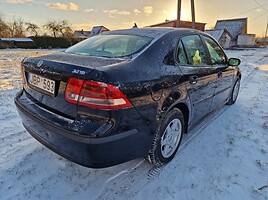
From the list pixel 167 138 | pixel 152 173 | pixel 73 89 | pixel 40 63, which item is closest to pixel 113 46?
pixel 40 63

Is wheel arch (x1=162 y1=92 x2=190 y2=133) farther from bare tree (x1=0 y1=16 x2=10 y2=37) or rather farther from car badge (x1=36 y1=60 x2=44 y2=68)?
bare tree (x1=0 y1=16 x2=10 y2=37)

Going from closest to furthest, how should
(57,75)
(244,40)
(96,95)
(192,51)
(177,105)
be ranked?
(96,95), (57,75), (177,105), (192,51), (244,40)

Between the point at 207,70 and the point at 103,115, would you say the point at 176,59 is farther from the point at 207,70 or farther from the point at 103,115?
the point at 103,115

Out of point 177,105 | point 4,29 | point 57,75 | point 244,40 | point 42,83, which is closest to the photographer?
point 57,75

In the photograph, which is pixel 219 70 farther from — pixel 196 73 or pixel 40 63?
pixel 40 63

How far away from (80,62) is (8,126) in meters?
2.17

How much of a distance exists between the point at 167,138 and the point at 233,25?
183 feet

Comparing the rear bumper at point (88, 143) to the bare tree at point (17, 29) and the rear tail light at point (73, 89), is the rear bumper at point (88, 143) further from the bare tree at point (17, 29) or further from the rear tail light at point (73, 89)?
the bare tree at point (17, 29)

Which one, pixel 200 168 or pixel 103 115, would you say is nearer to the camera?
pixel 103 115

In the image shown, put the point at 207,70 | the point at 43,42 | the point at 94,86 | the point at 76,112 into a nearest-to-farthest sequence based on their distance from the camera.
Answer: the point at 94,86, the point at 76,112, the point at 207,70, the point at 43,42

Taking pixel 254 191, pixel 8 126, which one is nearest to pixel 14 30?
pixel 8 126

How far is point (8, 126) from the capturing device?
130 inches

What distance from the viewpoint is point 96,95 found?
1.67 m

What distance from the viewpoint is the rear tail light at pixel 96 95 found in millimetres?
1664
